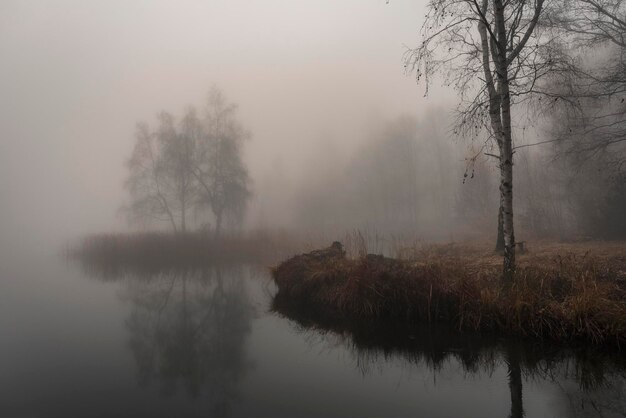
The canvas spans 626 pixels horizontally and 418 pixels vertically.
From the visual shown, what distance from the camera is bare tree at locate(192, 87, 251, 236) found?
30.8 m

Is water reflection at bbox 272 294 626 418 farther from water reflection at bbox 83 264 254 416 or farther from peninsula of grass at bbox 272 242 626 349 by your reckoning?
water reflection at bbox 83 264 254 416

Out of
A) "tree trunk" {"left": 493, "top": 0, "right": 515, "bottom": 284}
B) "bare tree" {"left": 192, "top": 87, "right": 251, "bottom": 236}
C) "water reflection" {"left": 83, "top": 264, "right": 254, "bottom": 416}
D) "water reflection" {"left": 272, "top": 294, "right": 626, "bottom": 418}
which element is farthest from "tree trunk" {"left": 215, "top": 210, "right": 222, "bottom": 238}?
"tree trunk" {"left": 493, "top": 0, "right": 515, "bottom": 284}

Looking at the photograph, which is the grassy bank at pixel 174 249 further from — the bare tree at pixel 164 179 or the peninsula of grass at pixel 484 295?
the peninsula of grass at pixel 484 295

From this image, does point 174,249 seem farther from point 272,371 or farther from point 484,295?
point 484,295

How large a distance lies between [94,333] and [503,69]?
1041 cm

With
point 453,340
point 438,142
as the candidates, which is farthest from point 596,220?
point 438,142

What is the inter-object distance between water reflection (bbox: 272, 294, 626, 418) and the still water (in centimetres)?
2

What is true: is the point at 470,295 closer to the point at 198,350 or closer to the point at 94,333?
the point at 198,350

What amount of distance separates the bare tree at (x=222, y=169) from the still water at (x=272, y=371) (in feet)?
68.1

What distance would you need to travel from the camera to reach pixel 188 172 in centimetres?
3153

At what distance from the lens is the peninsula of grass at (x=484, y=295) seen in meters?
6.59

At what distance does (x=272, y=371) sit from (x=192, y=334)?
266 centimetres

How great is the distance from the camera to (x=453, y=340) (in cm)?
710

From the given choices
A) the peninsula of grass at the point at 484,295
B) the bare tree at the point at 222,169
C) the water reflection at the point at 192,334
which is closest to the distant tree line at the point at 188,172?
the bare tree at the point at 222,169
